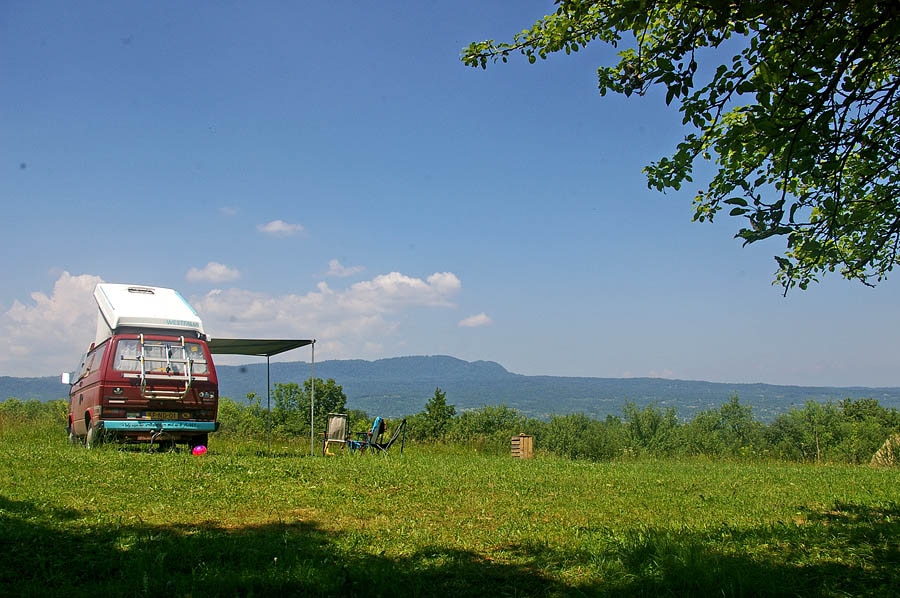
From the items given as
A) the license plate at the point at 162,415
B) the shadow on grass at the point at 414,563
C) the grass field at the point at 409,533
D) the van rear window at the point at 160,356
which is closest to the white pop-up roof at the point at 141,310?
the van rear window at the point at 160,356

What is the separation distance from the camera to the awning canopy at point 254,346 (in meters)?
14.8

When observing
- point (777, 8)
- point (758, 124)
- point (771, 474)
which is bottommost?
point (771, 474)

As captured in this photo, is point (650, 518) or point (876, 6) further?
point (650, 518)

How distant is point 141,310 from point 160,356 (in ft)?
3.77

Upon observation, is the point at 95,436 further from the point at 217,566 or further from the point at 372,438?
the point at 217,566

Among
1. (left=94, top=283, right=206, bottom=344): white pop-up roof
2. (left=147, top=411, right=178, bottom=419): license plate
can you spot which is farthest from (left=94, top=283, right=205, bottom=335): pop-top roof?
(left=147, top=411, right=178, bottom=419): license plate

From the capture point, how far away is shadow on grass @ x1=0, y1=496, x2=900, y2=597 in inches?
159

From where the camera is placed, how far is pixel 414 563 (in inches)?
185

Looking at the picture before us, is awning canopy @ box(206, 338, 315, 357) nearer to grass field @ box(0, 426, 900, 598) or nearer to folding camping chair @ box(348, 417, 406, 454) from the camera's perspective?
folding camping chair @ box(348, 417, 406, 454)

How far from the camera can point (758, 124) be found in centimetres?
461

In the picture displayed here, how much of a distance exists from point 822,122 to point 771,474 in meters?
9.03

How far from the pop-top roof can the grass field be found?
3472 mm

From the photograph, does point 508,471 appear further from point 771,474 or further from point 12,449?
point 12,449

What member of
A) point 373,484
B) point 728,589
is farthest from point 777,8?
point 373,484
